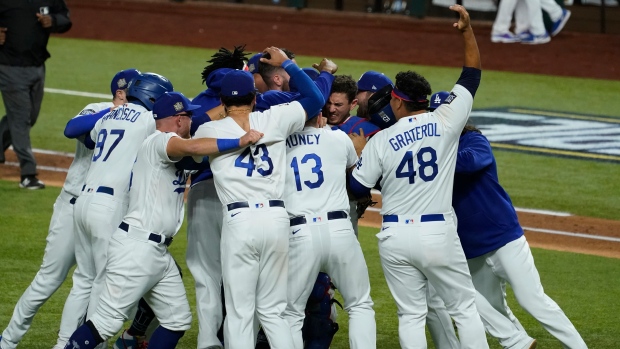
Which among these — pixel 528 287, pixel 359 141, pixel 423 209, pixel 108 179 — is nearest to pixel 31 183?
pixel 108 179

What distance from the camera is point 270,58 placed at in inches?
251

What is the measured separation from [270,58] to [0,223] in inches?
174

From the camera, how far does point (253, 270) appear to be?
5875 mm

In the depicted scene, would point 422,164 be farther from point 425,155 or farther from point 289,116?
point 289,116

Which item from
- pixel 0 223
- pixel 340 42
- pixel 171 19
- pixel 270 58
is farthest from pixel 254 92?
pixel 171 19

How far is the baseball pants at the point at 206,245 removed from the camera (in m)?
6.51

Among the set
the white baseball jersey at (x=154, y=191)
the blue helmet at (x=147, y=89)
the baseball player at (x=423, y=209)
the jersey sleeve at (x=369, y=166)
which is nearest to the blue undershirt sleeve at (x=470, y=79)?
the baseball player at (x=423, y=209)

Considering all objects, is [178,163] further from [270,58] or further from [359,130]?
[359,130]

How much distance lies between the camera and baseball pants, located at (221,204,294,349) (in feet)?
19.1

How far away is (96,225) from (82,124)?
2.19 ft

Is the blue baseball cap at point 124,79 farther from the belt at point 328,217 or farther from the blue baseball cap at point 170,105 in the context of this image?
the belt at point 328,217

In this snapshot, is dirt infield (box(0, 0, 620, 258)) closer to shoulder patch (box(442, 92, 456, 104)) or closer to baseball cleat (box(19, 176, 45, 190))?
baseball cleat (box(19, 176, 45, 190))

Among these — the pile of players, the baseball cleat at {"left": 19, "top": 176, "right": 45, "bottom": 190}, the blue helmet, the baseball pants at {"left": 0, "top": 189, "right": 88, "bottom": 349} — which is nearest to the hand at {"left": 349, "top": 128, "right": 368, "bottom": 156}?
the pile of players

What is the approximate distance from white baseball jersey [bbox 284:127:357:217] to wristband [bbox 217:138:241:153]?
477mm
